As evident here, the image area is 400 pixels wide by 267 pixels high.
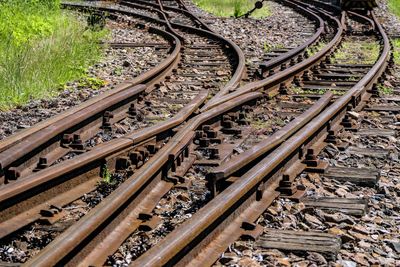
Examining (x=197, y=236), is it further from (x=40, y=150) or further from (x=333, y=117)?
(x=333, y=117)

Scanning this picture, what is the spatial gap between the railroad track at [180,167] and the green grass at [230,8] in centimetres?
996

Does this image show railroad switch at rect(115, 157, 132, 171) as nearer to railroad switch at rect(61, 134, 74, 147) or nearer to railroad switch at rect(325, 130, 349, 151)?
railroad switch at rect(61, 134, 74, 147)

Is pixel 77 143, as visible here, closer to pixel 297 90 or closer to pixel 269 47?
pixel 297 90

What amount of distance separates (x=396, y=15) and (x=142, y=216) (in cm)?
1819

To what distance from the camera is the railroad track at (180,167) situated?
15.4 feet

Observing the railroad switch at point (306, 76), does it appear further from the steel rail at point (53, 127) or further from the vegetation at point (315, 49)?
the steel rail at point (53, 127)

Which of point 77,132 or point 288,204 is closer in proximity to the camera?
point 288,204

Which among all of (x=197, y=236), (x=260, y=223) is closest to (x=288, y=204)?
(x=260, y=223)

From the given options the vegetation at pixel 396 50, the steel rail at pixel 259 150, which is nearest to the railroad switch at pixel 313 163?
the steel rail at pixel 259 150

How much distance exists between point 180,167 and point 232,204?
1390 mm

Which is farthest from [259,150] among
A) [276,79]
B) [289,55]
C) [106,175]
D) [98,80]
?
[289,55]

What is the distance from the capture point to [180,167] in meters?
6.43

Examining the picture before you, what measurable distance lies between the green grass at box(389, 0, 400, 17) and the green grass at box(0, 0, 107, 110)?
992 cm

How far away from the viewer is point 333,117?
8219 millimetres
